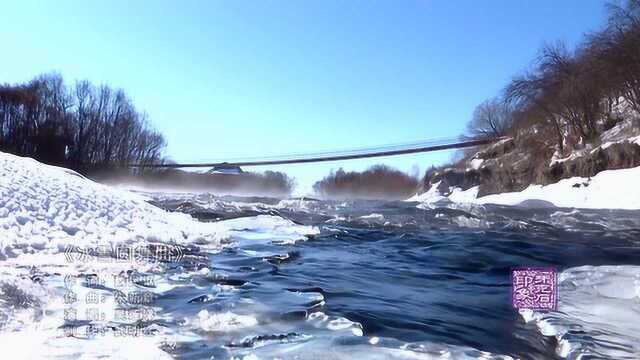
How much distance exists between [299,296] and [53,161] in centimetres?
5028

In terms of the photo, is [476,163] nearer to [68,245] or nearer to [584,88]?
[584,88]

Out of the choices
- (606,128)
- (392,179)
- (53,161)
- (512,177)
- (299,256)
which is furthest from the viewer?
(392,179)

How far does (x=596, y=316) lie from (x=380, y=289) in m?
1.55

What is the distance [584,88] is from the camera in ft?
75.2

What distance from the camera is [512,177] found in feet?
89.2

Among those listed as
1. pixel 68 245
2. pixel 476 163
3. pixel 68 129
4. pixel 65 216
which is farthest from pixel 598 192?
pixel 68 129

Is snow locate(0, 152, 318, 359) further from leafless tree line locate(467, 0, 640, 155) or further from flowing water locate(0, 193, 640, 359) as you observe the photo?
leafless tree line locate(467, 0, 640, 155)

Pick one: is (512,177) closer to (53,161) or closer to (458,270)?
(458,270)

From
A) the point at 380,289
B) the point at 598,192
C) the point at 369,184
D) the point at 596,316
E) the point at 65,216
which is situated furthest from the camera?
the point at 369,184

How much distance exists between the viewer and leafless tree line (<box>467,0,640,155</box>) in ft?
66.9

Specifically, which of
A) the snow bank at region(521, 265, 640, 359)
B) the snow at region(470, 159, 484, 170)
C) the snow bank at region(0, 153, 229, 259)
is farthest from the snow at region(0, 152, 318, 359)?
the snow at region(470, 159, 484, 170)

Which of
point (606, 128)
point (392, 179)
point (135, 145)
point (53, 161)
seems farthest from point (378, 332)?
point (392, 179)

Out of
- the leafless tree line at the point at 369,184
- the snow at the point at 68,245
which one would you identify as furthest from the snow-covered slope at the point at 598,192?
the leafless tree line at the point at 369,184

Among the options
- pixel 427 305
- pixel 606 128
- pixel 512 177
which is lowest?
pixel 427 305
